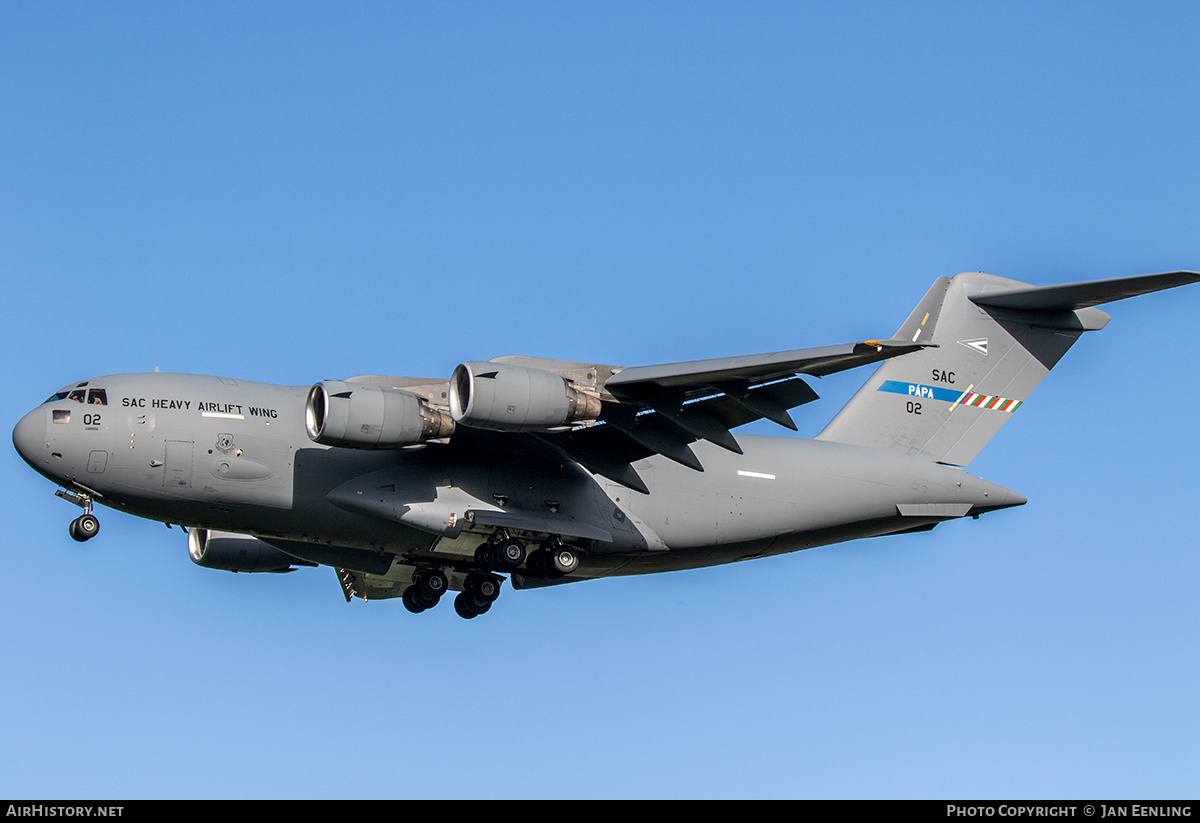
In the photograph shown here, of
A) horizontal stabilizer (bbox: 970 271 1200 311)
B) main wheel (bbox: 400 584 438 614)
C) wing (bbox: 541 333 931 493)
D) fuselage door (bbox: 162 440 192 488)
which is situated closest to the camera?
wing (bbox: 541 333 931 493)

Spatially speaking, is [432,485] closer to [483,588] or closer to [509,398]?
[509,398]

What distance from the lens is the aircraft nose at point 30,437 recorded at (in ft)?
36.6

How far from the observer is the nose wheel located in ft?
37.0

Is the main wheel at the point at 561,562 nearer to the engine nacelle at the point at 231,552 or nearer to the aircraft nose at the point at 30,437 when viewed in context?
the engine nacelle at the point at 231,552

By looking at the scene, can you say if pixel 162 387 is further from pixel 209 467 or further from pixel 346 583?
pixel 346 583

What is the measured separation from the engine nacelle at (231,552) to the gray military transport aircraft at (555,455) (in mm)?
24

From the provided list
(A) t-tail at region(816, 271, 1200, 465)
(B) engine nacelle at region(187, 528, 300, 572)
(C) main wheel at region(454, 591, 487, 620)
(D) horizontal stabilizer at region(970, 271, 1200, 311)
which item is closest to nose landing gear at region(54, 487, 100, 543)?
(B) engine nacelle at region(187, 528, 300, 572)

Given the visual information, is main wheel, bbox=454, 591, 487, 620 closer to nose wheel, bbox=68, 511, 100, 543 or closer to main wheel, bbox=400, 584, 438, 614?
main wheel, bbox=400, 584, 438, 614

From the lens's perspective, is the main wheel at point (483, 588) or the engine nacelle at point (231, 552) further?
the engine nacelle at point (231, 552)

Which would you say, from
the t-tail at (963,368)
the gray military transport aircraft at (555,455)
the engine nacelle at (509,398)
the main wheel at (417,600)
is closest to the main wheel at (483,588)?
the gray military transport aircraft at (555,455)

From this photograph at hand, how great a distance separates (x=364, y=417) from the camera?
1113 cm

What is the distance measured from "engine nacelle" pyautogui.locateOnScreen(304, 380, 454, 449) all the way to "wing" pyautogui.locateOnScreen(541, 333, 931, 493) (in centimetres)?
139

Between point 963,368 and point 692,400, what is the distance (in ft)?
13.8

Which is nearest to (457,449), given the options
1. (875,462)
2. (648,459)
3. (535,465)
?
(535,465)
